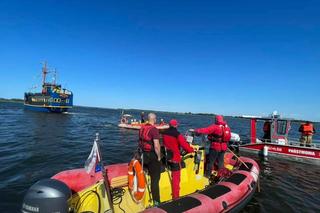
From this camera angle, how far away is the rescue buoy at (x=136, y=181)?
17.2 ft

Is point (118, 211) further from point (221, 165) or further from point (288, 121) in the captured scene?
point (288, 121)

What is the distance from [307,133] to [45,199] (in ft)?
51.7

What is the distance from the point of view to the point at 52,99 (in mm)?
52750

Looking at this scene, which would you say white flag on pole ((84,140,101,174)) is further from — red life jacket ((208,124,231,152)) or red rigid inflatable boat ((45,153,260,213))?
red life jacket ((208,124,231,152))

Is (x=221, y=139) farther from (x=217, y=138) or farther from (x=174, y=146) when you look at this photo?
(x=174, y=146)

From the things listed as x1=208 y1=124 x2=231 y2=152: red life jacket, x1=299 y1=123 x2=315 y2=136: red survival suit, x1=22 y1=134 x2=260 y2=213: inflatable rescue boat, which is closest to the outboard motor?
x1=22 y1=134 x2=260 y2=213: inflatable rescue boat

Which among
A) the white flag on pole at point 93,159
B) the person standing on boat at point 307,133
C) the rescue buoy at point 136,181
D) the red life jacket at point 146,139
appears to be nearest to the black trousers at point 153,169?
the red life jacket at point 146,139

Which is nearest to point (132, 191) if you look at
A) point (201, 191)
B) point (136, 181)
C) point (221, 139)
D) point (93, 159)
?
point (136, 181)

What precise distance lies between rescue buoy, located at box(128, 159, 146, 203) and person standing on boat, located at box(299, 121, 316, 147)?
13.3 metres

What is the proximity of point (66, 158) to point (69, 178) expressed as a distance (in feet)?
23.8

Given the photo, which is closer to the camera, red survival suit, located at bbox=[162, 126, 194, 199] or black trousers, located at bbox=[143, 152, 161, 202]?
black trousers, located at bbox=[143, 152, 161, 202]

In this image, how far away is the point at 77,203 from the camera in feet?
16.2

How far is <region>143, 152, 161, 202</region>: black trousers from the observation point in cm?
541

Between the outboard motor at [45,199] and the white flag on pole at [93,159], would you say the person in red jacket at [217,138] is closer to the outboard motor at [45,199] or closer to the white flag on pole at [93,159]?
the white flag on pole at [93,159]
